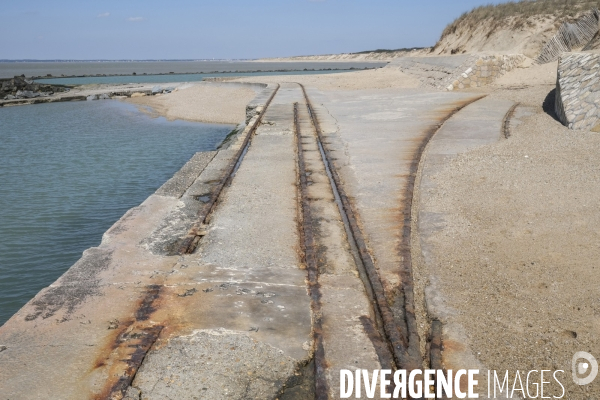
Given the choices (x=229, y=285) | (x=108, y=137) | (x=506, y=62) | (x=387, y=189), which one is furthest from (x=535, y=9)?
(x=229, y=285)

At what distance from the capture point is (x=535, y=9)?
25203 millimetres

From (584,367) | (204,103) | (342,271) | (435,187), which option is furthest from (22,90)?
(584,367)

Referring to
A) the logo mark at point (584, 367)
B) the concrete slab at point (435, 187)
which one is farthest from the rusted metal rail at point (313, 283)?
the logo mark at point (584, 367)

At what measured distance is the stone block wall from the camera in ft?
65.5

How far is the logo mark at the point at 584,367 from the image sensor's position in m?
3.03

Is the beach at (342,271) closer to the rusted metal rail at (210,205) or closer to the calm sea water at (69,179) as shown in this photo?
the rusted metal rail at (210,205)

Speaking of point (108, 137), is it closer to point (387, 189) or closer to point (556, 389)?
point (387, 189)

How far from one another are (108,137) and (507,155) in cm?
1358

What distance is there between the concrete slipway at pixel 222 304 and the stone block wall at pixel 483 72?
1389cm

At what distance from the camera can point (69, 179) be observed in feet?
38.8

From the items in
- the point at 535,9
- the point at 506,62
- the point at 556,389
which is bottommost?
the point at 556,389

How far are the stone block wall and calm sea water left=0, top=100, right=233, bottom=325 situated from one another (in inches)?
342

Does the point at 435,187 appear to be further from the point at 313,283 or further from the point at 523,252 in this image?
the point at 313,283

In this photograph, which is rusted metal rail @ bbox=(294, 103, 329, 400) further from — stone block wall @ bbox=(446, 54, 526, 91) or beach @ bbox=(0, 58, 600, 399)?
stone block wall @ bbox=(446, 54, 526, 91)
